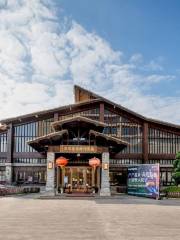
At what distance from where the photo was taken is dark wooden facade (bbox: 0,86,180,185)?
1839 inches

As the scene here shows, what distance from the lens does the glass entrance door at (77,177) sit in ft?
114

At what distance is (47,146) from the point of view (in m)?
32.9

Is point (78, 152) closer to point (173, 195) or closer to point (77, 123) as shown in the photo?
point (77, 123)

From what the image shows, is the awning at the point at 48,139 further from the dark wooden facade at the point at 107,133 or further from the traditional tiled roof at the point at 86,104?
the dark wooden facade at the point at 107,133

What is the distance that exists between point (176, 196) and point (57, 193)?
924 centimetres

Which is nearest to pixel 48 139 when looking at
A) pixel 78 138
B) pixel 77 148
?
pixel 77 148

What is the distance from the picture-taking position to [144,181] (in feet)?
106

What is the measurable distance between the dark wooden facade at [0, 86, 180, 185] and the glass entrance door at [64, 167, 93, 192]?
11.6 meters

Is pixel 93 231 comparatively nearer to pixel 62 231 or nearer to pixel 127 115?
pixel 62 231

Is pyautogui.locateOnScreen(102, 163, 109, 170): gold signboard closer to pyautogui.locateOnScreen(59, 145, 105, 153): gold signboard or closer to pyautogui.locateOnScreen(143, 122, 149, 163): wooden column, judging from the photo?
pyautogui.locateOnScreen(59, 145, 105, 153): gold signboard

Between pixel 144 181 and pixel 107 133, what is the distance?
1528 cm

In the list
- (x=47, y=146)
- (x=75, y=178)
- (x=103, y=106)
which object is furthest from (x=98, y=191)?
(x=103, y=106)

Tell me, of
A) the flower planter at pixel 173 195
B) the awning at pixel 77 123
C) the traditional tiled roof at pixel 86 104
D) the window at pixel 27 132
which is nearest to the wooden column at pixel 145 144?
the traditional tiled roof at pixel 86 104

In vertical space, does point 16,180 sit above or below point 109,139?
below
